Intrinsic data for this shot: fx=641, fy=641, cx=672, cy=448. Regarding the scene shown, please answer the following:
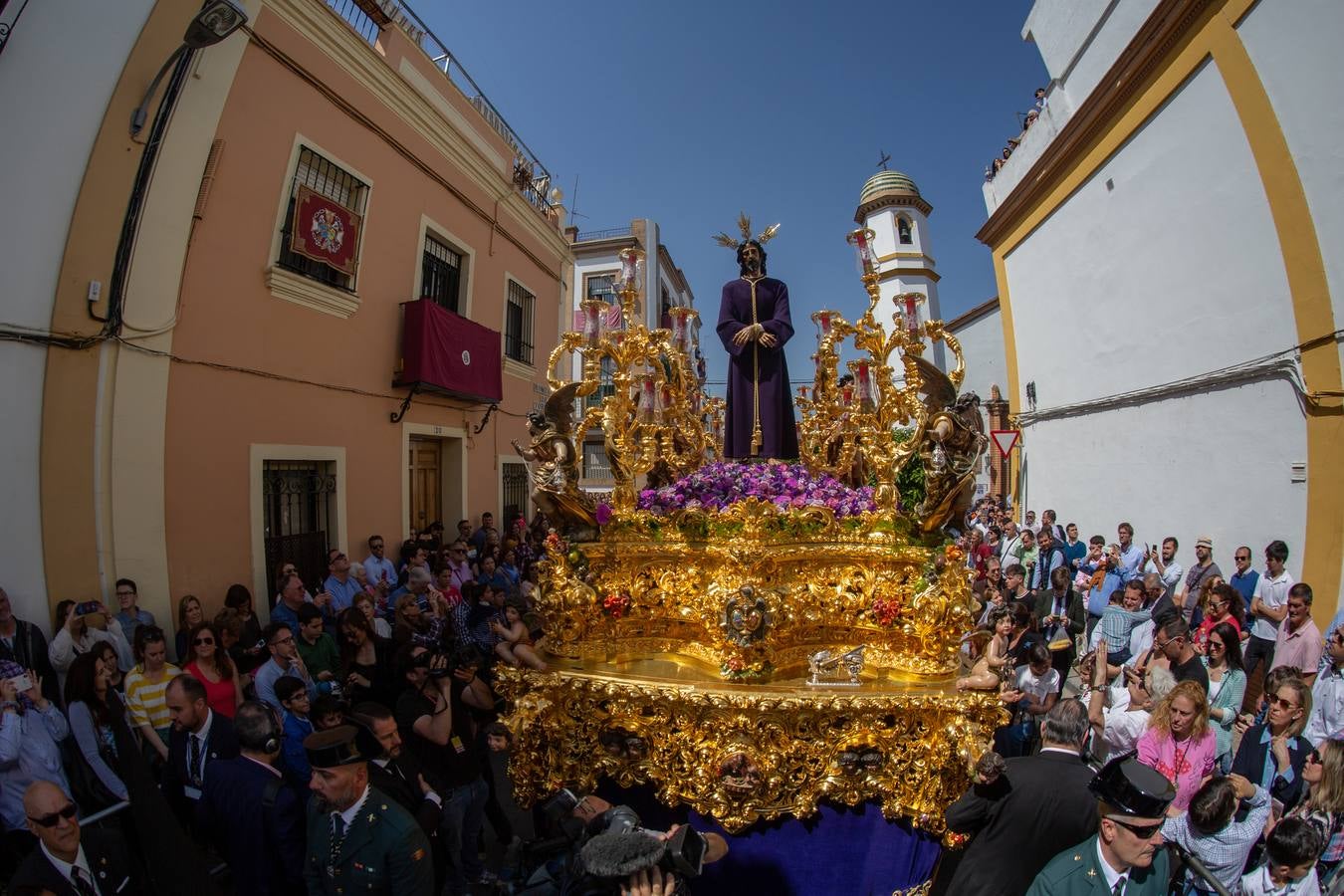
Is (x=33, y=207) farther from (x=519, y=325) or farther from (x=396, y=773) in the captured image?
(x=519, y=325)

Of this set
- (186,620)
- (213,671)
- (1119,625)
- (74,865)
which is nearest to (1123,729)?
(1119,625)

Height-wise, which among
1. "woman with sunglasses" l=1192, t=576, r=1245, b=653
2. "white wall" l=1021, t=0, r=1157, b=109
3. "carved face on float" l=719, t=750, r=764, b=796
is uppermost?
"white wall" l=1021, t=0, r=1157, b=109

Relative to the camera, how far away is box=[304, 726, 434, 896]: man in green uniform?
2.32 meters

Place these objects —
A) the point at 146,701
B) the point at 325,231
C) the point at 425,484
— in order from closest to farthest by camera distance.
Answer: the point at 146,701 → the point at 325,231 → the point at 425,484

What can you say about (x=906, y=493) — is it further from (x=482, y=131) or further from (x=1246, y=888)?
(x=482, y=131)

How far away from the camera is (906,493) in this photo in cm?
538

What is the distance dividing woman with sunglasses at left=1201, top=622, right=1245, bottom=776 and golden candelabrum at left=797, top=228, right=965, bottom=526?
203 centimetres

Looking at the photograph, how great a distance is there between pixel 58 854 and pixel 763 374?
4.61 meters

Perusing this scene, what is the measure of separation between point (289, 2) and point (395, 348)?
4.17m

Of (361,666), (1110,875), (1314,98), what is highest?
(1314,98)

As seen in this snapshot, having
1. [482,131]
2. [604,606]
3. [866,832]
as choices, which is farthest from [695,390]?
[482,131]

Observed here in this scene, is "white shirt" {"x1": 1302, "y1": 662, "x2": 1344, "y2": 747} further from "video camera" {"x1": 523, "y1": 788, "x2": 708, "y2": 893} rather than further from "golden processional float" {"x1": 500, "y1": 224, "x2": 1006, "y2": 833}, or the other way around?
"video camera" {"x1": 523, "y1": 788, "x2": 708, "y2": 893}

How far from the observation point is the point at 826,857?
10.4 ft

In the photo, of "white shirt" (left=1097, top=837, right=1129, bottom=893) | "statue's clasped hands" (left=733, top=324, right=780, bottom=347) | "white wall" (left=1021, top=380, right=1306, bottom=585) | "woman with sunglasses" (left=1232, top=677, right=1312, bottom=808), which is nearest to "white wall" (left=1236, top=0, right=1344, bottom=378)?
"white wall" (left=1021, top=380, right=1306, bottom=585)
